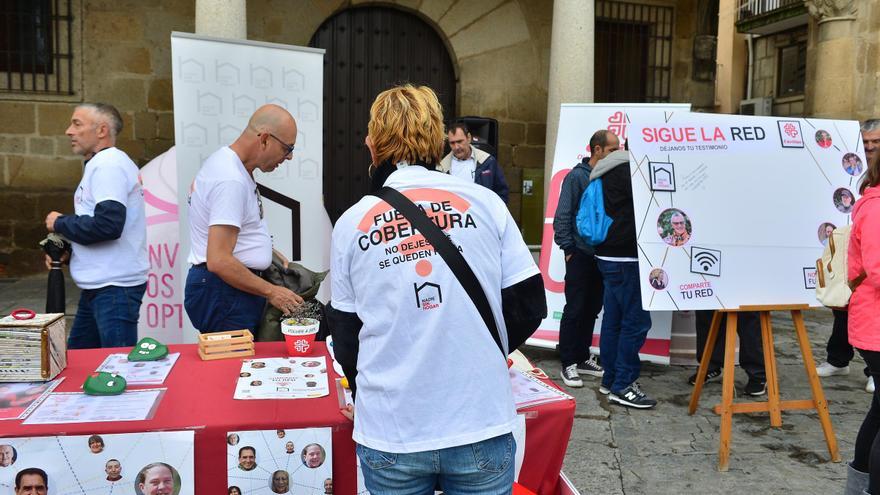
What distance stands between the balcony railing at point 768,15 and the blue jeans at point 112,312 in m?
16.4

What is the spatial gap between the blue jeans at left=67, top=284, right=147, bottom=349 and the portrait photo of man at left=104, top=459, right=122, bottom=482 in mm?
1557

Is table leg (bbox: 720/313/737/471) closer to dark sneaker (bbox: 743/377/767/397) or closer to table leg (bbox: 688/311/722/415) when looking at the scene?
table leg (bbox: 688/311/722/415)

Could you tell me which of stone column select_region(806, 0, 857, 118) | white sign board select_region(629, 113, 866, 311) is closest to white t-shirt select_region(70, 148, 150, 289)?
white sign board select_region(629, 113, 866, 311)

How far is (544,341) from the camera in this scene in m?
5.56

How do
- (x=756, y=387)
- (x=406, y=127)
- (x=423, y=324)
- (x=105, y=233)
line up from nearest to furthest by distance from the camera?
(x=423, y=324), (x=406, y=127), (x=105, y=233), (x=756, y=387)

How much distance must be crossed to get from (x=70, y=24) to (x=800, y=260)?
7.38 meters

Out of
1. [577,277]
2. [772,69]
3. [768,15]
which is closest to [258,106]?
[577,277]

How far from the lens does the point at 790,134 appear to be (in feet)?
12.9

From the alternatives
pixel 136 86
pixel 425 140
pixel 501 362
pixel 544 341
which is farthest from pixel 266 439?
pixel 136 86


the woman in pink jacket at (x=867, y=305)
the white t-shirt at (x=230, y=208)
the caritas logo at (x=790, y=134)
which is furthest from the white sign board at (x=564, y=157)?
the white t-shirt at (x=230, y=208)

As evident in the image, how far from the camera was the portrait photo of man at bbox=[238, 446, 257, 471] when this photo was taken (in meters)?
1.96

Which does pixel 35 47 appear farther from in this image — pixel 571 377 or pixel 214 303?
pixel 571 377

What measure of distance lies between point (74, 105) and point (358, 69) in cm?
307

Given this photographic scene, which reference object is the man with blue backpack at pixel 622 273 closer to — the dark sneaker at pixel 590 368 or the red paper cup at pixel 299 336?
the dark sneaker at pixel 590 368
